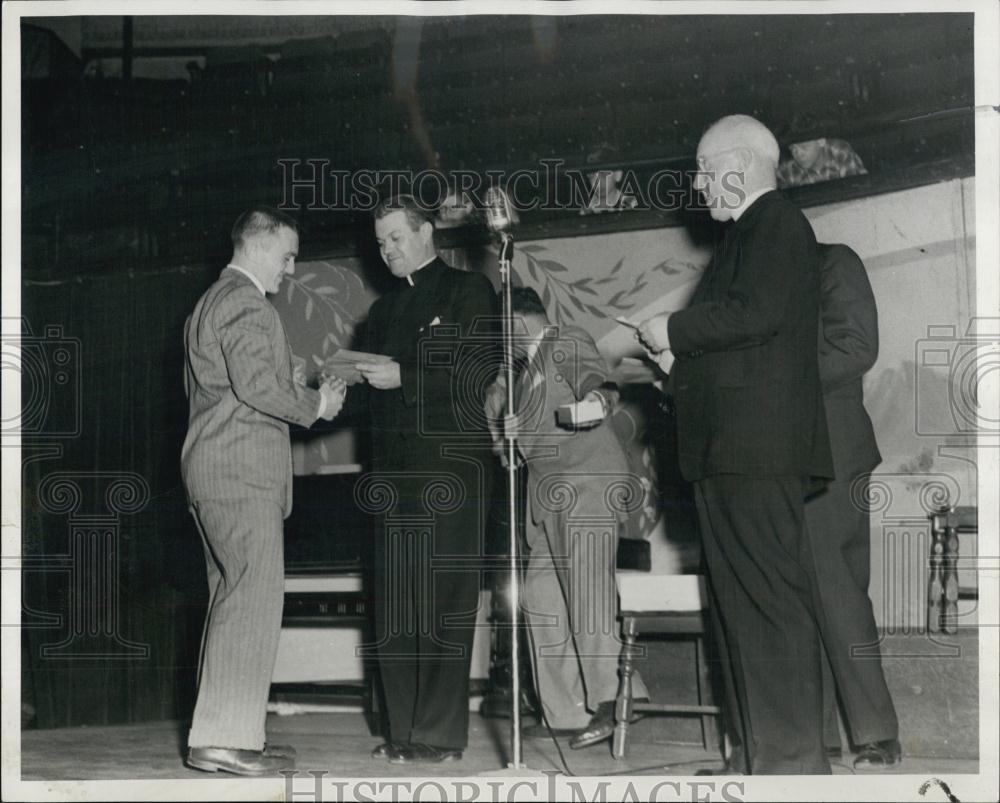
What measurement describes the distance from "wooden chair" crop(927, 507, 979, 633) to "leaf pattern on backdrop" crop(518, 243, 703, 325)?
4.56 feet

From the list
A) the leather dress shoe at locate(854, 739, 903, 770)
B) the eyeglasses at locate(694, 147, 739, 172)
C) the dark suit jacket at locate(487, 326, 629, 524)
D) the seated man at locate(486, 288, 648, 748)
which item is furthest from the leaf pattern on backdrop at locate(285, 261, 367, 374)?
the leather dress shoe at locate(854, 739, 903, 770)

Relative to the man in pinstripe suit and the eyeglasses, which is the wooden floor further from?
the eyeglasses

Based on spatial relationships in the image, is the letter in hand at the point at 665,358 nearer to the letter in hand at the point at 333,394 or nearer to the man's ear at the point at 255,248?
the letter in hand at the point at 333,394

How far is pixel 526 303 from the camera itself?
4.55 meters

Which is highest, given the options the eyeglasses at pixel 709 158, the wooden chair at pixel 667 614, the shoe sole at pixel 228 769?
the eyeglasses at pixel 709 158

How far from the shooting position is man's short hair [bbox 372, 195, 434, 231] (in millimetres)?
4309

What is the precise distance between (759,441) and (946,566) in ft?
3.17

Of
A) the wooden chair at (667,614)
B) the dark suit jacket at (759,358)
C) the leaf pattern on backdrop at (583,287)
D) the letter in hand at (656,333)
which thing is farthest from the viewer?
the leaf pattern on backdrop at (583,287)

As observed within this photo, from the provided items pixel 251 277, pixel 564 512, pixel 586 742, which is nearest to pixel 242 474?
pixel 251 277

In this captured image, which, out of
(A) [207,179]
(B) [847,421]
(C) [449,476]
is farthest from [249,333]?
(B) [847,421]

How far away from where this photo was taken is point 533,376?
4422 mm

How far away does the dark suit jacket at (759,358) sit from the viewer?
3688mm

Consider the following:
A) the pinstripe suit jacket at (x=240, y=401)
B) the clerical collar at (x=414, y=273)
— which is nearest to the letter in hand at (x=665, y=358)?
the clerical collar at (x=414, y=273)

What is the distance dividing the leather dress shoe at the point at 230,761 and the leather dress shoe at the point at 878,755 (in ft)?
5.83
